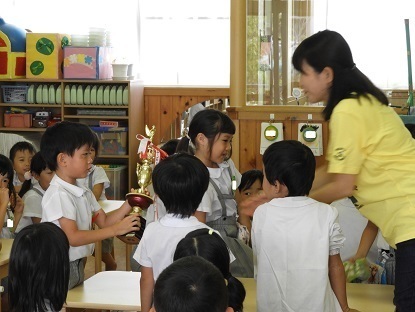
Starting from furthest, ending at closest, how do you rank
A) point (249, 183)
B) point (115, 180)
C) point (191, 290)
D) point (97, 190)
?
point (115, 180) < point (97, 190) < point (249, 183) < point (191, 290)

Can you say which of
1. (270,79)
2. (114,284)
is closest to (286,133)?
(270,79)

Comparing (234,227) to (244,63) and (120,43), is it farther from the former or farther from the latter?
(120,43)

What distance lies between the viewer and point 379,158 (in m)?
2.45

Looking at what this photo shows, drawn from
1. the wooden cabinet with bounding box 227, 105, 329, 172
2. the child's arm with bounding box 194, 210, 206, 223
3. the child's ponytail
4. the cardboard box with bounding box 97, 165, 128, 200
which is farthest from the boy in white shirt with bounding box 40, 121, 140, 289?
the cardboard box with bounding box 97, 165, 128, 200

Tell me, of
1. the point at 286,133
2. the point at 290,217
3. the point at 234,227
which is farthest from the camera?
the point at 286,133

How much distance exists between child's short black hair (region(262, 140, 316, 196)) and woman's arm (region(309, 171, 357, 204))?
2.3 inches

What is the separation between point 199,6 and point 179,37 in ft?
1.31

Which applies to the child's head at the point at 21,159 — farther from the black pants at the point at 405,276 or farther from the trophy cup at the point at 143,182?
the black pants at the point at 405,276

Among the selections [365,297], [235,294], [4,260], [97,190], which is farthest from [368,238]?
[97,190]

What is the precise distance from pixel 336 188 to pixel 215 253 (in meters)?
0.51

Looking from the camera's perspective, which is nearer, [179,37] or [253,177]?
[253,177]

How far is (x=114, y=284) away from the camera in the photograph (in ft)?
10.6

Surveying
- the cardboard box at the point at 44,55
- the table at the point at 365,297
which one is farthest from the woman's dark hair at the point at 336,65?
the cardboard box at the point at 44,55

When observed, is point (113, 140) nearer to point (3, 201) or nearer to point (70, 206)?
point (3, 201)
